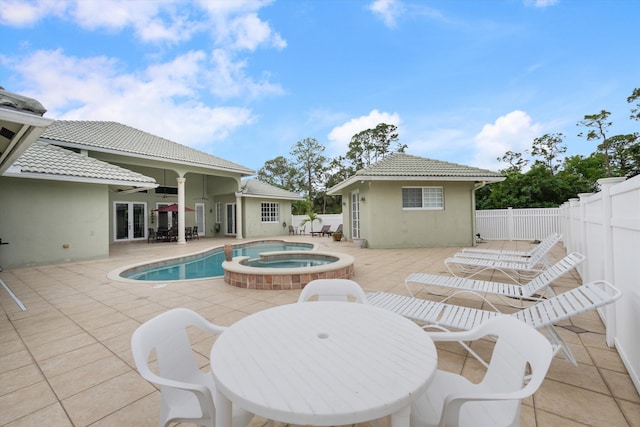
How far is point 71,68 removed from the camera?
1167 centimetres

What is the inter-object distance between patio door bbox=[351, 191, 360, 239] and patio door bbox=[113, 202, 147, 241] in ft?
38.8

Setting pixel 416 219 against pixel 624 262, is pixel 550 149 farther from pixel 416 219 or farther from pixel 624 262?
pixel 624 262

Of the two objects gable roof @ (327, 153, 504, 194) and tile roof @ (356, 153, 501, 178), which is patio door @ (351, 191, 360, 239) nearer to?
gable roof @ (327, 153, 504, 194)

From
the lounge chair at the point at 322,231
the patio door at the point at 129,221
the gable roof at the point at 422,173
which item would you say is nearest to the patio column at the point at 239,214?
the lounge chair at the point at 322,231

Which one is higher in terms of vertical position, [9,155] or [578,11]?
[578,11]

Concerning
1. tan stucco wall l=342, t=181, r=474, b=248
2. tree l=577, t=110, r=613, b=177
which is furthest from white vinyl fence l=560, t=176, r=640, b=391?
tree l=577, t=110, r=613, b=177

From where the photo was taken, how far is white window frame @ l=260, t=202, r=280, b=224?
59.7ft

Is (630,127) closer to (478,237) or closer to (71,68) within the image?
(478,237)

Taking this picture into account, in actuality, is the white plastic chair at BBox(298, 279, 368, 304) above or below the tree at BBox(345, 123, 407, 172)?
below

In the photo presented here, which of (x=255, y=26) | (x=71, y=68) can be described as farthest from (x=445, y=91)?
(x=71, y=68)

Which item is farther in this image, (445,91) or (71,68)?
(445,91)

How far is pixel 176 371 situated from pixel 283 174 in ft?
112

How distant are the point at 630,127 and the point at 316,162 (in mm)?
27252

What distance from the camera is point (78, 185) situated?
8828 millimetres
